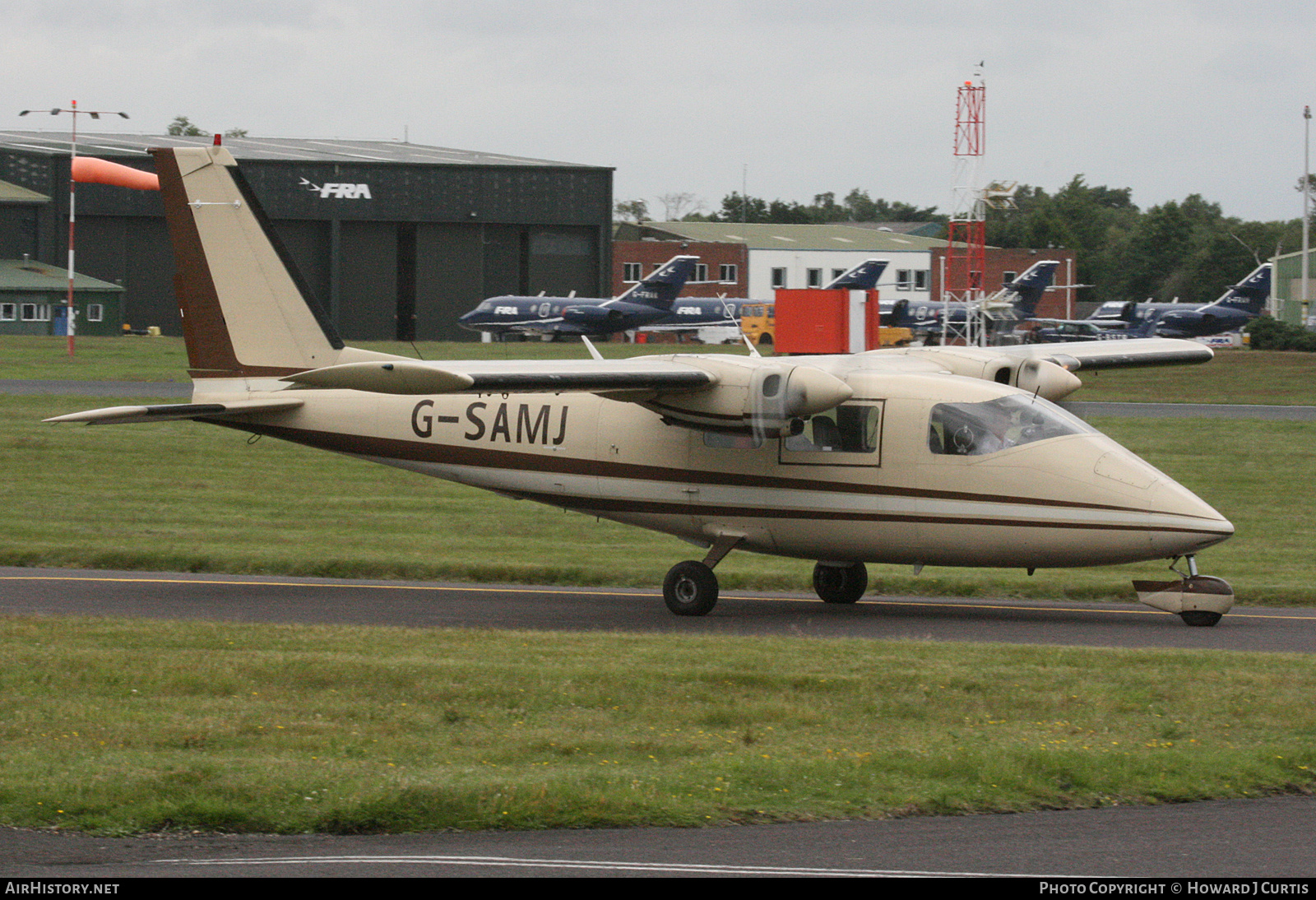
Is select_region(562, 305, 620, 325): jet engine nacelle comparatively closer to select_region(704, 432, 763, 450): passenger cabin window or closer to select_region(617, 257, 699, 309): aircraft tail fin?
select_region(617, 257, 699, 309): aircraft tail fin

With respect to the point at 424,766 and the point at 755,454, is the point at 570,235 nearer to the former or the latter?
the point at 755,454

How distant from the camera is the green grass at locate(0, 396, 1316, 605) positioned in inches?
802

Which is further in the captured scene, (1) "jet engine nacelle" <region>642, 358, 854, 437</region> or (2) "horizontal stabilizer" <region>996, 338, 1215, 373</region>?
(2) "horizontal stabilizer" <region>996, 338, 1215, 373</region>

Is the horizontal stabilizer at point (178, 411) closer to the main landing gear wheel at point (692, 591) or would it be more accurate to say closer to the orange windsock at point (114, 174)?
the main landing gear wheel at point (692, 591)

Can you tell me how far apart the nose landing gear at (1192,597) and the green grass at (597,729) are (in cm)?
229

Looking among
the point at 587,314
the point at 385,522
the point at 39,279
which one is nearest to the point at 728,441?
the point at 385,522

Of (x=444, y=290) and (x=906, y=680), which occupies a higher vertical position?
(x=444, y=290)

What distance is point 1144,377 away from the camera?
Result: 53.3 meters

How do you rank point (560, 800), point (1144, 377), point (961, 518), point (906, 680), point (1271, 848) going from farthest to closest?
point (1144, 377) < point (961, 518) < point (906, 680) < point (560, 800) < point (1271, 848)

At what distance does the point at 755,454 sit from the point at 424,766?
8549mm

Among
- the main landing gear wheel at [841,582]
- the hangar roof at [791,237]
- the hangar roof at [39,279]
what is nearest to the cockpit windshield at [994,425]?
the main landing gear wheel at [841,582]

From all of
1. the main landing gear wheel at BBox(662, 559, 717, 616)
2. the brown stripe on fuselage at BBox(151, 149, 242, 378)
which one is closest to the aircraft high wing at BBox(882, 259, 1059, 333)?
the main landing gear wheel at BBox(662, 559, 717, 616)

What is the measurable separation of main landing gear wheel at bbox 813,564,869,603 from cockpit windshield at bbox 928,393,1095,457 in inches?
96.0
